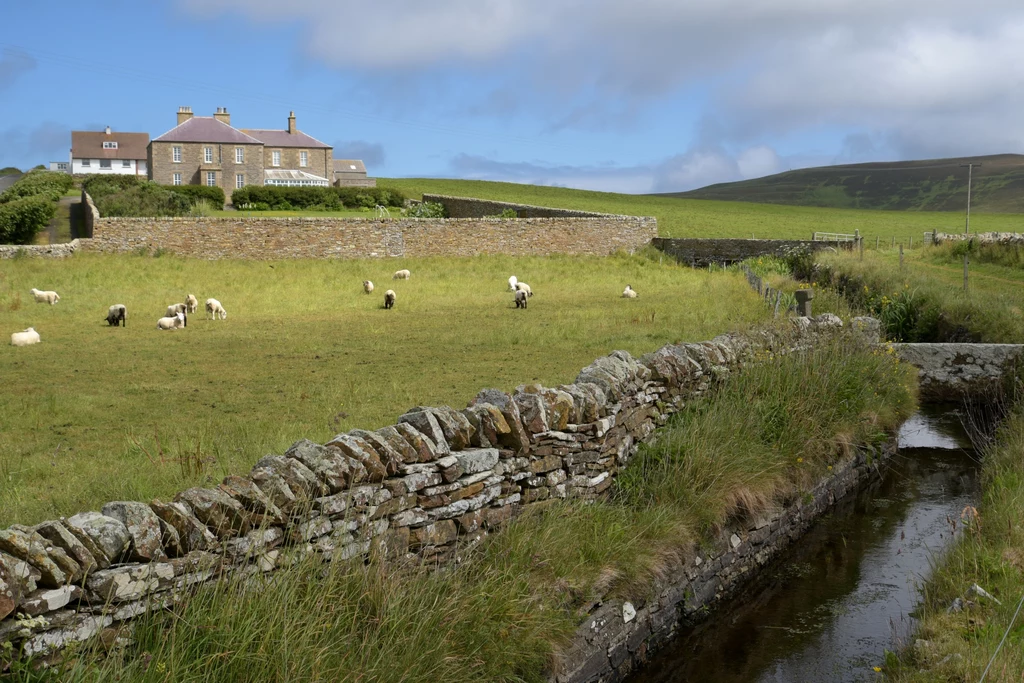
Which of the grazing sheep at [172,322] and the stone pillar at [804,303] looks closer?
the stone pillar at [804,303]

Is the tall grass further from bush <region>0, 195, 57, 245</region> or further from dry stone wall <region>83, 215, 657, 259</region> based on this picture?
bush <region>0, 195, 57, 245</region>

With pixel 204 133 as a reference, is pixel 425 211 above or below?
below

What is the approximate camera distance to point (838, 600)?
923 centimetres

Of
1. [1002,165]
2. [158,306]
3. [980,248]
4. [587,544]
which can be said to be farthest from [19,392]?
[1002,165]

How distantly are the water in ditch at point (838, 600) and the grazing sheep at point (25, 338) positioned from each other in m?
14.6

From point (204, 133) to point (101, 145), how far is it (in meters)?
36.9

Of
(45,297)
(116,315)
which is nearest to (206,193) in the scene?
(45,297)

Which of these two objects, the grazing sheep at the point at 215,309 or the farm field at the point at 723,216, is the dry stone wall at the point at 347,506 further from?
the farm field at the point at 723,216

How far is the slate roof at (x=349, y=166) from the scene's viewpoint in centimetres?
8394

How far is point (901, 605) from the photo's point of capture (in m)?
8.91

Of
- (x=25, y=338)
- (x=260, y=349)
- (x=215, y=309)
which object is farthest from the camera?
(x=215, y=309)

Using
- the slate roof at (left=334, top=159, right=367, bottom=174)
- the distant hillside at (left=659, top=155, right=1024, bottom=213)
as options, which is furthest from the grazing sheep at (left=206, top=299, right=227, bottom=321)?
the distant hillside at (left=659, top=155, right=1024, bottom=213)

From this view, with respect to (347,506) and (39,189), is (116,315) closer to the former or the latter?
(347,506)

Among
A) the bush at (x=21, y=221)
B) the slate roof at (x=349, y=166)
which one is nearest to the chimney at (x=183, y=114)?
the slate roof at (x=349, y=166)
